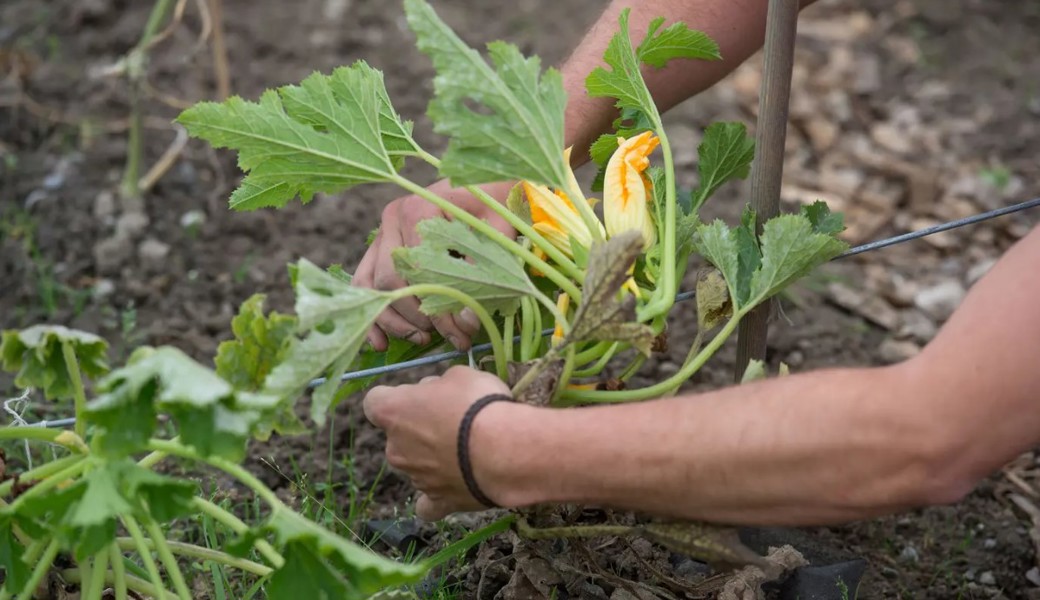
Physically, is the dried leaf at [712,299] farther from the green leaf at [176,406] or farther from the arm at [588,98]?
the green leaf at [176,406]

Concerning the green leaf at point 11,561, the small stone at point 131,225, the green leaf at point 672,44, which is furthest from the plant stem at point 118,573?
the small stone at point 131,225

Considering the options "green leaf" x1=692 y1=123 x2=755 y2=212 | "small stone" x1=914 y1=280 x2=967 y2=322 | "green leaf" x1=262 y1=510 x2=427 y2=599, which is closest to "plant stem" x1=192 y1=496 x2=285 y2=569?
"green leaf" x1=262 y1=510 x2=427 y2=599

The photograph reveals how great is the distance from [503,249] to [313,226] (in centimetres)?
196

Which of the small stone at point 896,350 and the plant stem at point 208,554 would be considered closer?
the plant stem at point 208,554

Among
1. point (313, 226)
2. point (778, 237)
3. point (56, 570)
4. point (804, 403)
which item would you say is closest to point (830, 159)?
point (313, 226)

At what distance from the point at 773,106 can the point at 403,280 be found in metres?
0.75

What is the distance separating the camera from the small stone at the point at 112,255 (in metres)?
3.65

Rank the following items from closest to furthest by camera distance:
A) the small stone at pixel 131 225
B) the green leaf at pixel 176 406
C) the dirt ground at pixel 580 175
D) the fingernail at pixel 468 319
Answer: the green leaf at pixel 176 406
the fingernail at pixel 468 319
the dirt ground at pixel 580 175
the small stone at pixel 131 225

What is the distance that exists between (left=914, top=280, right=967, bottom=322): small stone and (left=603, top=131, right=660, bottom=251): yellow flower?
5.92ft

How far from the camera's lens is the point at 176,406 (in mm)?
1629

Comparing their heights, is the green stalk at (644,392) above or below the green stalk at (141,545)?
above

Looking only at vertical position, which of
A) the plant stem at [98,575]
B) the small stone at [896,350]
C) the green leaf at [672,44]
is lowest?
the plant stem at [98,575]

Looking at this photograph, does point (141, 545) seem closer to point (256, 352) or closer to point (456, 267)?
point (256, 352)

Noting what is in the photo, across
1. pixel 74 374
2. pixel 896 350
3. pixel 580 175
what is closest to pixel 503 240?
pixel 74 374
